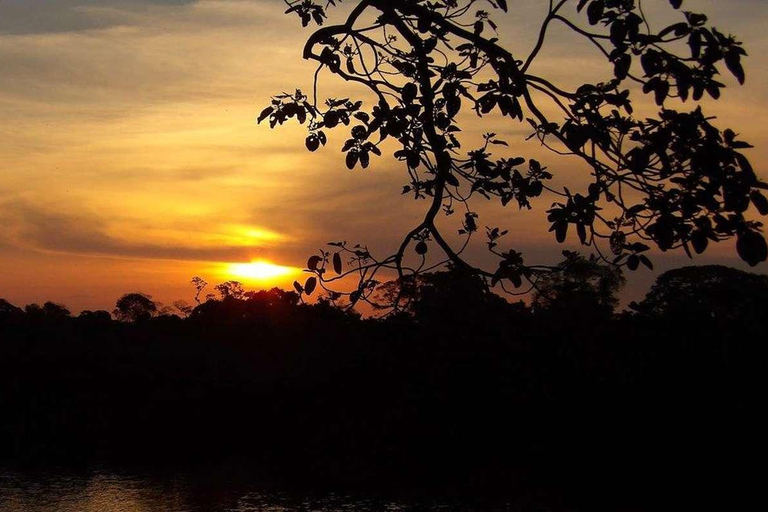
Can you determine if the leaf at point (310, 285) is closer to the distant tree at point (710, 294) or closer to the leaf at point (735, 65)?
the leaf at point (735, 65)

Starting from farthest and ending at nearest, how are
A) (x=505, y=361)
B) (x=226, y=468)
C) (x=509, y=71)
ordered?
(x=226, y=468) < (x=505, y=361) < (x=509, y=71)

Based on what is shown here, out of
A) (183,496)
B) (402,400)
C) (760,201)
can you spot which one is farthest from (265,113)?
(402,400)

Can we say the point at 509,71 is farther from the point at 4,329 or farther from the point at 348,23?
the point at 4,329

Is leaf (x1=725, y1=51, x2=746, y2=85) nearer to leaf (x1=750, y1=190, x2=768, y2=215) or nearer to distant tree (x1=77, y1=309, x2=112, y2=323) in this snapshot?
leaf (x1=750, y1=190, x2=768, y2=215)

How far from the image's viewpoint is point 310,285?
578 centimetres

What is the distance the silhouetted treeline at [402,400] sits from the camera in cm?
3941

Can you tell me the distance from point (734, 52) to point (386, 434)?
45.8 m

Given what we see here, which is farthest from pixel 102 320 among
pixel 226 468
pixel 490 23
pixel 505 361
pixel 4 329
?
pixel 490 23

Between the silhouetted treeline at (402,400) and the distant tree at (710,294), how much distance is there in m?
0.18

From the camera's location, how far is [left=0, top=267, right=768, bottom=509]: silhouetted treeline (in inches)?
1551

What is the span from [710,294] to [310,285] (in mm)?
46063

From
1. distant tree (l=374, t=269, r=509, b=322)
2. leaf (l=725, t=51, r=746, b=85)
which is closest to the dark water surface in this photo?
distant tree (l=374, t=269, r=509, b=322)

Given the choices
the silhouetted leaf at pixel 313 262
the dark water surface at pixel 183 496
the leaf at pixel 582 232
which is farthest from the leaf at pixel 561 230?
the dark water surface at pixel 183 496

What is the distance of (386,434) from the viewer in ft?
160
